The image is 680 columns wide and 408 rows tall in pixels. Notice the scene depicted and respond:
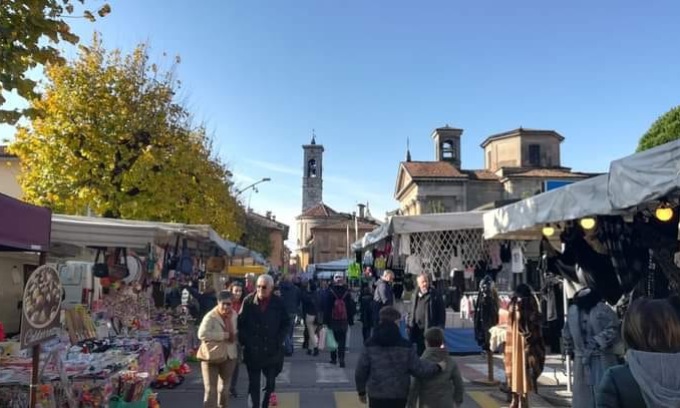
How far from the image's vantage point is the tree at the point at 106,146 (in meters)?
14.6

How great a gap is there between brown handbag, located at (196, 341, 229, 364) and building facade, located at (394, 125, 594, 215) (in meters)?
53.2

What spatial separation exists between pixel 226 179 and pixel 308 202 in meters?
76.0

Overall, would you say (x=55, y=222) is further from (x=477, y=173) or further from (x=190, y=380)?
(x=477, y=173)

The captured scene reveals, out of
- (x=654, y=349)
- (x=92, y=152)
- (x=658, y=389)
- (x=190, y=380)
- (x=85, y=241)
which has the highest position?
(x=92, y=152)

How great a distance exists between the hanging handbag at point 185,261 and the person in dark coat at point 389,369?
8.27 m

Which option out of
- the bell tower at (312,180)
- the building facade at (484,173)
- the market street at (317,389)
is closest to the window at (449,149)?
the building facade at (484,173)

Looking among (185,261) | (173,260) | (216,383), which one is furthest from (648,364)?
(185,261)

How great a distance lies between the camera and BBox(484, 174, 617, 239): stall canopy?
546 centimetres

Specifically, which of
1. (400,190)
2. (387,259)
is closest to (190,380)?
(387,259)

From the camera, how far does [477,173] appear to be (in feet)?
208

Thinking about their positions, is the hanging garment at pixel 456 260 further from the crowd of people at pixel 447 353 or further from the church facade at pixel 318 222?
the church facade at pixel 318 222

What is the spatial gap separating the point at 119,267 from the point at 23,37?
6030mm

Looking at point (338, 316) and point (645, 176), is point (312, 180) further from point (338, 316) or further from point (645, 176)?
point (645, 176)

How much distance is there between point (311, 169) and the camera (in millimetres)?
98625
